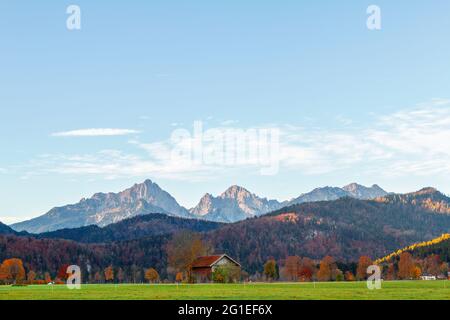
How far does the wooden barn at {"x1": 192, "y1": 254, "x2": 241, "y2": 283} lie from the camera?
138988mm

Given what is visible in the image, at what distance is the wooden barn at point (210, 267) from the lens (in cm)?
13899

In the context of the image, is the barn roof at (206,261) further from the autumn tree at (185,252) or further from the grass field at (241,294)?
the grass field at (241,294)

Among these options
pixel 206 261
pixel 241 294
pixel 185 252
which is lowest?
pixel 241 294

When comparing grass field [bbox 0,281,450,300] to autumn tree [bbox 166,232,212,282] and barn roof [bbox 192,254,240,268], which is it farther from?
barn roof [bbox 192,254,240,268]

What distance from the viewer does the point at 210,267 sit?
471ft

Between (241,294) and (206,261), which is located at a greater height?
(206,261)

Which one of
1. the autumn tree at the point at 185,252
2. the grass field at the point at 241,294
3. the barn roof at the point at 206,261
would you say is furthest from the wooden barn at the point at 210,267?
the grass field at the point at 241,294

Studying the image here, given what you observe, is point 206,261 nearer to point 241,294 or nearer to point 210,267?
point 210,267

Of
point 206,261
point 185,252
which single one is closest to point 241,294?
point 185,252

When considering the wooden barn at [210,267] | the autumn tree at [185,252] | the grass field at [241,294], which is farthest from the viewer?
the autumn tree at [185,252]

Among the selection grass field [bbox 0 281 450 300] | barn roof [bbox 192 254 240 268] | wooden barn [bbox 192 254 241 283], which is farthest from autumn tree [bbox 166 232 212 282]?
grass field [bbox 0 281 450 300]

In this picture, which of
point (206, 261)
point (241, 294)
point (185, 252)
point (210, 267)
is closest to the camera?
point (241, 294)
